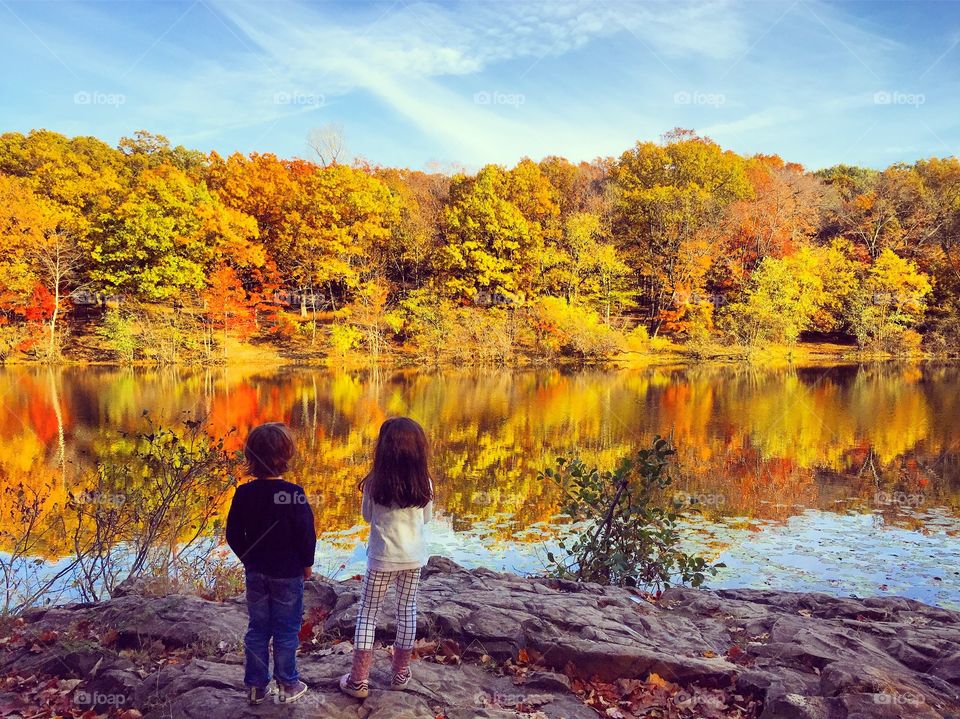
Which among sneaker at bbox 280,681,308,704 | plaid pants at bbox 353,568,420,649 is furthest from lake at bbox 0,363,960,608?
sneaker at bbox 280,681,308,704

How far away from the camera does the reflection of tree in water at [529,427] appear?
11844 millimetres

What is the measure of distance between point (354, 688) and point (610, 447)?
39.8 ft

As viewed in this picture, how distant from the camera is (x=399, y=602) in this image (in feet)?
13.5

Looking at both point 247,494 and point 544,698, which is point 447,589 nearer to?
point 544,698

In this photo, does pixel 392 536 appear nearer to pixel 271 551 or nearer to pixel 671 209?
pixel 271 551

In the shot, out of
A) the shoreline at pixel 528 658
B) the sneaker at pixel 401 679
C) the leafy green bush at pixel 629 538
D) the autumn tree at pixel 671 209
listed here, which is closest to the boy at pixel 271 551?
the shoreline at pixel 528 658

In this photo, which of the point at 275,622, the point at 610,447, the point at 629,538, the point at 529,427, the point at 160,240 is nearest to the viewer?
the point at 275,622

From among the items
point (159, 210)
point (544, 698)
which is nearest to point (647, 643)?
point (544, 698)

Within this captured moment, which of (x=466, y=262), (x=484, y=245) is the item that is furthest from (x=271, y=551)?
(x=484, y=245)

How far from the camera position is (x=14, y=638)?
190 inches

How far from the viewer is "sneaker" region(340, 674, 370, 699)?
12.4 ft

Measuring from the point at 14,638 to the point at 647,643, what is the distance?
171 inches

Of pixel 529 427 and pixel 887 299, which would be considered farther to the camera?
pixel 887 299

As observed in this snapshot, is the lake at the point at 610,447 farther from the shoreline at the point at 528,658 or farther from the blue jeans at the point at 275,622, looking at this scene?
the blue jeans at the point at 275,622
